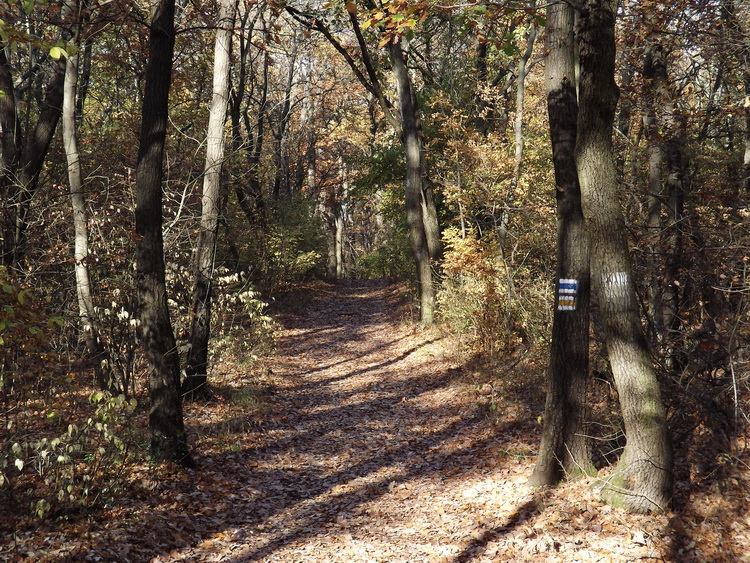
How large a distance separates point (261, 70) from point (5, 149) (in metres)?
18.6

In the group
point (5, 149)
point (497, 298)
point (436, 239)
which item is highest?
point (5, 149)

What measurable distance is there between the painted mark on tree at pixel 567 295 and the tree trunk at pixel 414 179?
9347 mm

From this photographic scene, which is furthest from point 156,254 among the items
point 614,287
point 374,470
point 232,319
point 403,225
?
point 403,225

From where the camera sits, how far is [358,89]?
2816cm

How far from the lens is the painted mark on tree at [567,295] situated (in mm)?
5898

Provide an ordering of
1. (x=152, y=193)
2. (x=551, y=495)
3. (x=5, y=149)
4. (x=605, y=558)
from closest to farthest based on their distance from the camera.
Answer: (x=605, y=558)
(x=551, y=495)
(x=152, y=193)
(x=5, y=149)

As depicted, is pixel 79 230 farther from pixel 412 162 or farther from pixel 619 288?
pixel 412 162

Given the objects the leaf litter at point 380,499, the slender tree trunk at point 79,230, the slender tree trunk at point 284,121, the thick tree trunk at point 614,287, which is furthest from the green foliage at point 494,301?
the slender tree trunk at point 284,121

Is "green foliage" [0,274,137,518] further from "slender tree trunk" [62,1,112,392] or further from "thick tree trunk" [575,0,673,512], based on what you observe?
"thick tree trunk" [575,0,673,512]

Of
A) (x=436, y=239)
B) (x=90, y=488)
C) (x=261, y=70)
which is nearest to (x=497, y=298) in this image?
(x=436, y=239)

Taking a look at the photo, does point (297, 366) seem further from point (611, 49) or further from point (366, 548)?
point (611, 49)

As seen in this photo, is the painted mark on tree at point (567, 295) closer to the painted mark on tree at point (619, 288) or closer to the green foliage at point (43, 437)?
the painted mark on tree at point (619, 288)

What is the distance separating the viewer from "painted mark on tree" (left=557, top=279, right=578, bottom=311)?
5.90 metres

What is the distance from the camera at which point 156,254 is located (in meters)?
6.84
